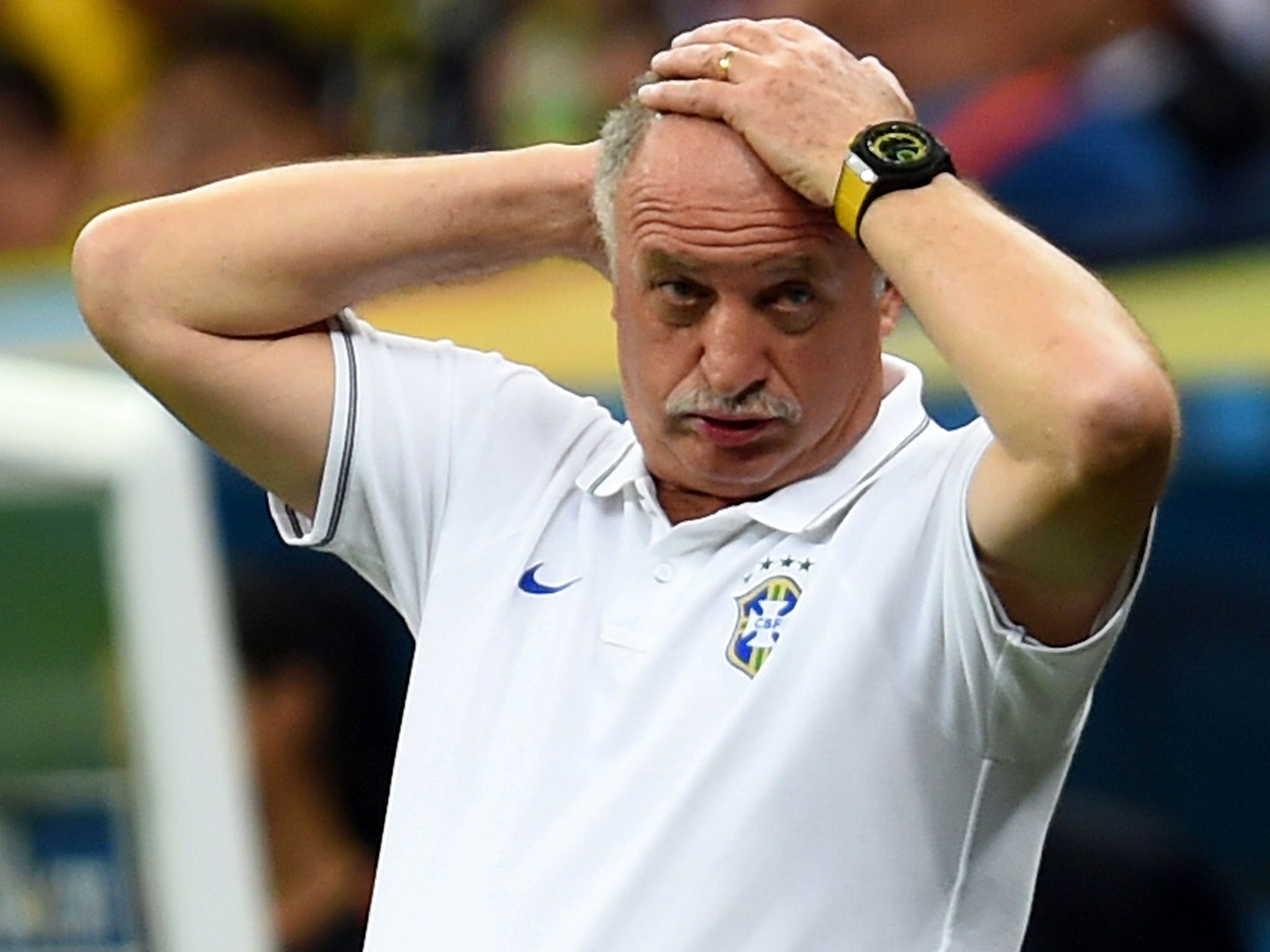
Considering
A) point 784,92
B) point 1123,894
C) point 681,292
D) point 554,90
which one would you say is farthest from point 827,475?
point 554,90

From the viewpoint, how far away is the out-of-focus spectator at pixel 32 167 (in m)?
6.35

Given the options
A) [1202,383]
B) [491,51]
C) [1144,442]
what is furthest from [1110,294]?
[491,51]

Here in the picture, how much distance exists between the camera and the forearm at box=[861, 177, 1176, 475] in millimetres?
1716

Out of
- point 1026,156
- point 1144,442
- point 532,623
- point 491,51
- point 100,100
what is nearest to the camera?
point 1144,442

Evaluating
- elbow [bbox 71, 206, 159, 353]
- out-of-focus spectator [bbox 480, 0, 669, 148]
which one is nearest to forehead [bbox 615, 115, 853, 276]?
elbow [bbox 71, 206, 159, 353]

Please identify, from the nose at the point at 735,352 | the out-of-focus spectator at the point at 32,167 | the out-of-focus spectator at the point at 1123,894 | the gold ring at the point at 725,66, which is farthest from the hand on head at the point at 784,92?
the out-of-focus spectator at the point at 32,167

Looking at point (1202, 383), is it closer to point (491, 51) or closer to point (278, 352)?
point (278, 352)

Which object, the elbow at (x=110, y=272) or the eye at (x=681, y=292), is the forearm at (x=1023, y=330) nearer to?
the eye at (x=681, y=292)

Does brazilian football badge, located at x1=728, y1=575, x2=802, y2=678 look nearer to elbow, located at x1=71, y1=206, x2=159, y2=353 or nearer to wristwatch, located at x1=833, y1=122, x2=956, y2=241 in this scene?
wristwatch, located at x1=833, y1=122, x2=956, y2=241

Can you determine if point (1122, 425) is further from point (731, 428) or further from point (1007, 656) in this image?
point (731, 428)

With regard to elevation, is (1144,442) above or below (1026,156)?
below

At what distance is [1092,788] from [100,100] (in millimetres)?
3558

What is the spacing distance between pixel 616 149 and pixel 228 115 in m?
4.04

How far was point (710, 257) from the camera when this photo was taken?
187cm
